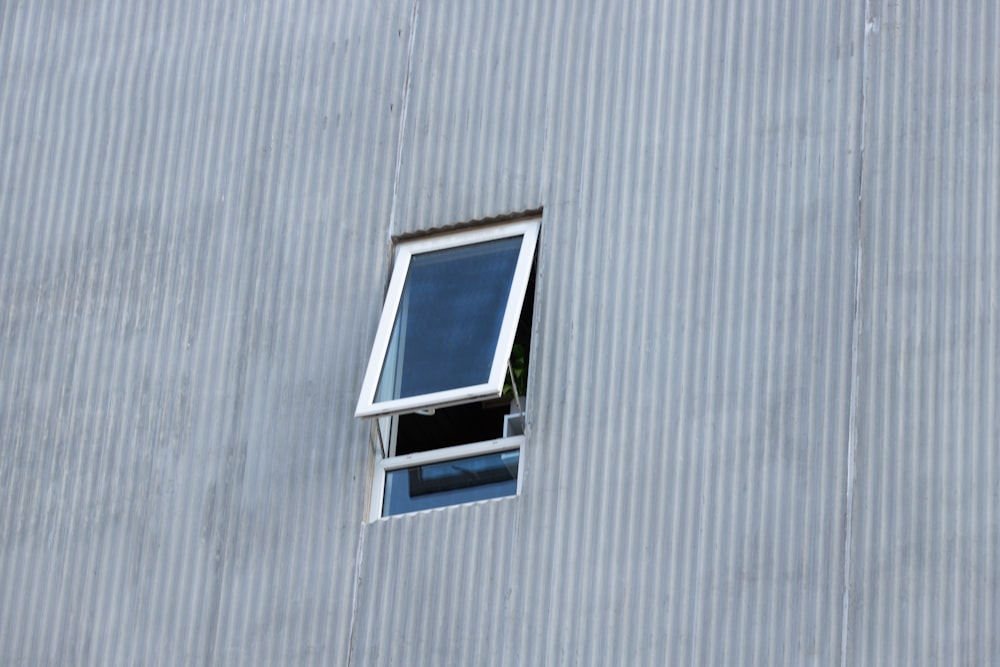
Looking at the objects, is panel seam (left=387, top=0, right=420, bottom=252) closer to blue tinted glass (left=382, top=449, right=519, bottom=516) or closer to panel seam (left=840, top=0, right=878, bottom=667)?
blue tinted glass (left=382, top=449, right=519, bottom=516)

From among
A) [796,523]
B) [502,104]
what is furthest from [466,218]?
[796,523]

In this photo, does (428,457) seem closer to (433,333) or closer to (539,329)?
(433,333)

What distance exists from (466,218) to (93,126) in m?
3.30

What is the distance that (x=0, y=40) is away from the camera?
14789 millimetres

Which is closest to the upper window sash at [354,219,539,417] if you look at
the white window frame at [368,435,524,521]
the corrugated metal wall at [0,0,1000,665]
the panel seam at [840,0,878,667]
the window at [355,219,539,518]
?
the window at [355,219,539,518]

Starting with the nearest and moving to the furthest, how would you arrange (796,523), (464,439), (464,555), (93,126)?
(796,523) < (464,555) < (464,439) < (93,126)

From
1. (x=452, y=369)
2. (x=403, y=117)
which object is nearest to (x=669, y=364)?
(x=452, y=369)

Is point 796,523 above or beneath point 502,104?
beneath

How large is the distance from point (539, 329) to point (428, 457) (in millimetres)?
1080

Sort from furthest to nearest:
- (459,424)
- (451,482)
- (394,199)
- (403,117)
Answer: (403,117)
(394,199)
(459,424)
(451,482)

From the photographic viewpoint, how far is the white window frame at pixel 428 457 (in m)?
11.9

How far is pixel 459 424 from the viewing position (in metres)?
12.5

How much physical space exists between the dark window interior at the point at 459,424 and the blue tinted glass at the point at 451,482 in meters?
0.25

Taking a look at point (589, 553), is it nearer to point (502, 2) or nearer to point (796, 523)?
point (796, 523)
